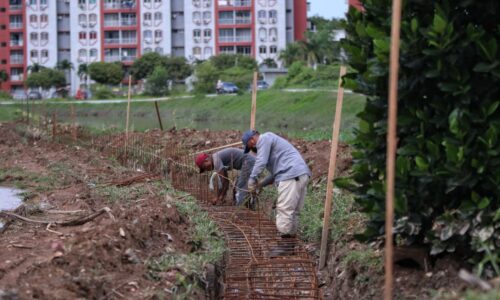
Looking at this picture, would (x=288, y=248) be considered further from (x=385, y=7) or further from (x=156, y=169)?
(x=156, y=169)

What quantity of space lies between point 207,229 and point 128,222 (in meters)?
1.32

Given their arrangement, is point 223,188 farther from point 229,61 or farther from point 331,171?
point 229,61

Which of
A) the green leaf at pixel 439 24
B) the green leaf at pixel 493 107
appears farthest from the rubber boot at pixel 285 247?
the green leaf at pixel 439 24

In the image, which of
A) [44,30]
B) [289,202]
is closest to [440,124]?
[289,202]

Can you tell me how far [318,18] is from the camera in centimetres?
8106

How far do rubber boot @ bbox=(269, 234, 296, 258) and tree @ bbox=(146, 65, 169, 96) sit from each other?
5313 cm

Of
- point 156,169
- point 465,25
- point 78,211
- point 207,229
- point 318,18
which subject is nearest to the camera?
point 465,25

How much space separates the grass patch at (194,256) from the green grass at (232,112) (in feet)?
59.6

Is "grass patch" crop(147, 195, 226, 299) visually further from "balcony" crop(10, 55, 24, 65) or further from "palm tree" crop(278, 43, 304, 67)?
"balcony" crop(10, 55, 24, 65)

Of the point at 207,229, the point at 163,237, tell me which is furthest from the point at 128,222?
the point at 207,229

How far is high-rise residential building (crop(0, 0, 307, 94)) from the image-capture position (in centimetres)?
7419

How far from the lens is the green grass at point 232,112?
32625 mm

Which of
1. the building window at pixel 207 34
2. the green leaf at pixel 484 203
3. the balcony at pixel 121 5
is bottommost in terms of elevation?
the green leaf at pixel 484 203

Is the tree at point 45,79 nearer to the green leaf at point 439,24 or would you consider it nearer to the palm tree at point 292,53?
→ the palm tree at point 292,53
